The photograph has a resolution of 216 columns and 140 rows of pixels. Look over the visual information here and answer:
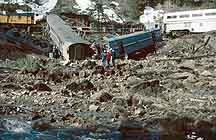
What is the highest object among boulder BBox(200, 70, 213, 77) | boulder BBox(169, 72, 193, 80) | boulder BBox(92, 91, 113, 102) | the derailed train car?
the derailed train car

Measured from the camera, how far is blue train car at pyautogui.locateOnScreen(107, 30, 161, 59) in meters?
33.1

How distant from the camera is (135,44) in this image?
34562mm

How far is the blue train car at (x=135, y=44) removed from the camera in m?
33.1

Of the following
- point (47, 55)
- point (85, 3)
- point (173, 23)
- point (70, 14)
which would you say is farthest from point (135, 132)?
point (85, 3)

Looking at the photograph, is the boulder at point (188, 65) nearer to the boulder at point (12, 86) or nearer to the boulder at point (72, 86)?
the boulder at point (72, 86)

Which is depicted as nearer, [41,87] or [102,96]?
[102,96]

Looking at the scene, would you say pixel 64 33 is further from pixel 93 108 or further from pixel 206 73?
pixel 93 108

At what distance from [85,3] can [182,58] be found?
31561mm

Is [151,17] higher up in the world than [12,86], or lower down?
higher up

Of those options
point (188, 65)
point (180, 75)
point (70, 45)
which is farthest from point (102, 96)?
point (70, 45)

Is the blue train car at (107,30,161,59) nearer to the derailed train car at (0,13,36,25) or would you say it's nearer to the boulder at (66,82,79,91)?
the boulder at (66,82,79,91)

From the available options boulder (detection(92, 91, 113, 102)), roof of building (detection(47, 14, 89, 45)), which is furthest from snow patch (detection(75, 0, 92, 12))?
boulder (detection(92, 91, 113, 102))

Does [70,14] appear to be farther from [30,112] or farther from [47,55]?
[30,112]

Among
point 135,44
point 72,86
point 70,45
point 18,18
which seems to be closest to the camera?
point 72,86
